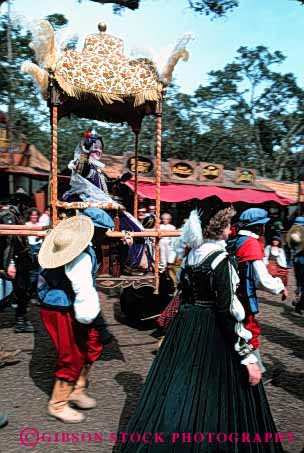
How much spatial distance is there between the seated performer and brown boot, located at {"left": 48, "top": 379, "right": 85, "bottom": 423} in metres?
2.04

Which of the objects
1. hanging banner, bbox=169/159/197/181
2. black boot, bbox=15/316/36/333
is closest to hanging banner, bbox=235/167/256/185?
hanging banner, bbox=169/159/197/181

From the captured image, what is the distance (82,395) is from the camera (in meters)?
4.20

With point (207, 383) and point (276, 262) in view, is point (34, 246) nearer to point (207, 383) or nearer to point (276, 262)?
point (276, 262)

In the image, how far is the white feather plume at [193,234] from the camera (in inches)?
122

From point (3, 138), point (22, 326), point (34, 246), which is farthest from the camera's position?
point (3, 138)

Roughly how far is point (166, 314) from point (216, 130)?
2899 centimetres

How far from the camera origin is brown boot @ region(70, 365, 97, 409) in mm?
4148

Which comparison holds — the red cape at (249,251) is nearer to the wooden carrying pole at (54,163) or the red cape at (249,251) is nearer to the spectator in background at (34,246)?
the wooden carrying pole at (54,163)

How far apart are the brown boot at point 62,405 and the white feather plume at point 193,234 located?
1.56m

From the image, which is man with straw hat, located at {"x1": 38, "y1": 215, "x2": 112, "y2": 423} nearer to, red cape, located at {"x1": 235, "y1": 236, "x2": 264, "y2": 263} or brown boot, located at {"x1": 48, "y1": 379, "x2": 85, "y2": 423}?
brown boot, located at {"x1": 48, "y1": 379, "x2": 85, "y2": 423}

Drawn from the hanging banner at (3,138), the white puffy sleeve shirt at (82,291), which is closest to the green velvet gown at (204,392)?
the white puffy sleeve shirt at (82,291)

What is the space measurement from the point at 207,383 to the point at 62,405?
154 centimetres

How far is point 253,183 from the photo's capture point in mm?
23750

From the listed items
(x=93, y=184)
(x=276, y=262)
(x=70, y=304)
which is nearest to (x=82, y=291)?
(x=70, y=304)
